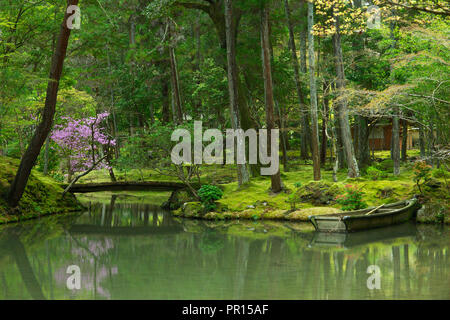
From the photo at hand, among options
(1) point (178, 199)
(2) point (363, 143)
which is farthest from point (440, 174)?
(1) point (178, 199)

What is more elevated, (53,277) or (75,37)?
(75,37)

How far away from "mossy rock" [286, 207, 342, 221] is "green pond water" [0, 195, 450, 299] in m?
0.56

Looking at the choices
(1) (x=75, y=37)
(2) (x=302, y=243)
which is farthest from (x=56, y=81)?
(2) (x=302, y=243)

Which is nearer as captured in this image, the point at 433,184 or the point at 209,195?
the point at 433,184

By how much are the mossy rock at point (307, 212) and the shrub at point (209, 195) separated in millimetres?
2758

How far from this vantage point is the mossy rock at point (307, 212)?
47.4 ft

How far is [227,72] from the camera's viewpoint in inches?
736

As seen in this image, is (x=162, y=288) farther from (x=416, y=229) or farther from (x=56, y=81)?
(x=56, y=81)

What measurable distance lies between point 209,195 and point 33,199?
7.05 m

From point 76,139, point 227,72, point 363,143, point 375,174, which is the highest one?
point 227,72

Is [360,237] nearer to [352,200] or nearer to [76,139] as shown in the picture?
[352,200]

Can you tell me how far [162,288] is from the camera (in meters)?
7.07

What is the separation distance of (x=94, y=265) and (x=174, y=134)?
843cm

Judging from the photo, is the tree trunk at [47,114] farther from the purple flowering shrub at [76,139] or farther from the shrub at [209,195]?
the purple flowering shrub at [76,139]
